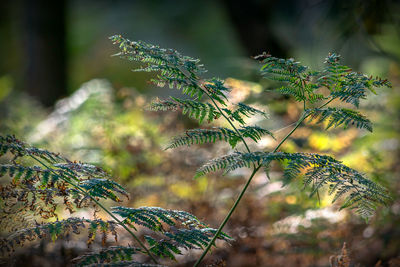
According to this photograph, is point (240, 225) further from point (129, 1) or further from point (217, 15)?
point (129, 1)

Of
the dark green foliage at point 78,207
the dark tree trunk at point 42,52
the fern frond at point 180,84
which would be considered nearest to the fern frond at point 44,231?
the dark green foliage at point 78,207

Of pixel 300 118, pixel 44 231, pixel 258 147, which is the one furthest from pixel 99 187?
pixel 258 147

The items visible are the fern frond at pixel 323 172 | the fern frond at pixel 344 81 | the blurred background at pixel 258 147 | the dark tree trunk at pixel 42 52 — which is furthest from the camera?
the dark tree trunk at pixel 42 52

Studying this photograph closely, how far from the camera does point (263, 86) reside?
3.55m

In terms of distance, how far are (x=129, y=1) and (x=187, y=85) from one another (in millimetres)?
14019

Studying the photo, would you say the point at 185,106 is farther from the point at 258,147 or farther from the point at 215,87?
the point at 258,147

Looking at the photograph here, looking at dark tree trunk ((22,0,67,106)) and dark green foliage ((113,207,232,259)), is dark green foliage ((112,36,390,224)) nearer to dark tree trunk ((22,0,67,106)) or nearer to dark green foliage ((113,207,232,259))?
dark green foliage ((113,207,232,259))

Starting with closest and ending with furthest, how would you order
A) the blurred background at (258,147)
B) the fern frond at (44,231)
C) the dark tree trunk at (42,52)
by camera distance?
the fern frond at (44,231) < the blurred background at (258,147) < the dark tree trunk at (42,52)

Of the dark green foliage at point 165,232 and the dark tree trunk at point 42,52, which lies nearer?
the dark green foliage at point 165,232

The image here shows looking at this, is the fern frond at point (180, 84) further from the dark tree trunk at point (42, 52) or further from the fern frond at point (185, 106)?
the dark tree trunk at point (42, 52)

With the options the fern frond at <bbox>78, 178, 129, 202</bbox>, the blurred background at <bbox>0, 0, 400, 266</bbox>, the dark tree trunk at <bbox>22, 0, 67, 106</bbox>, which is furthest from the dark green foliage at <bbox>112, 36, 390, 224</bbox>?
the dark tree trunk at <bbox>22, 0, 67, 106</bbox>

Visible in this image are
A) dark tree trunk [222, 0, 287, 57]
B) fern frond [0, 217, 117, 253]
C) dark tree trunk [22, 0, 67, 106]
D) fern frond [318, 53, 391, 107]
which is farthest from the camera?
dark tree trunk [22, 0, 67, 106]

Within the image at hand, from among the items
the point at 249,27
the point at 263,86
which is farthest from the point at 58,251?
the point at 249,27

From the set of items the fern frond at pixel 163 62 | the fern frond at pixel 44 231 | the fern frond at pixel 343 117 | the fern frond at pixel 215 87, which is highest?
the fern frond at pixel 163 62
